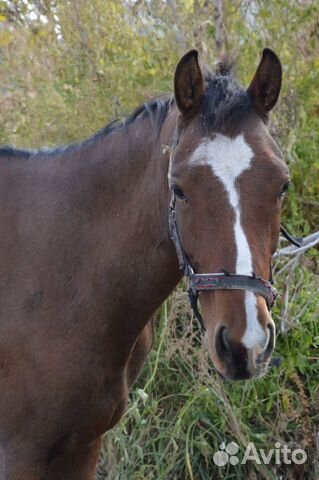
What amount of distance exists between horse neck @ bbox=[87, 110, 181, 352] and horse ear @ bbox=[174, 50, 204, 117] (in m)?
0.17

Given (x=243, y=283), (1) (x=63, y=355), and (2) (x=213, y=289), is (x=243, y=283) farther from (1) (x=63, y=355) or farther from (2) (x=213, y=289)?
(1) (x=63, y=355)

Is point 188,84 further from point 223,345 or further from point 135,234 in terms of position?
point 223,345

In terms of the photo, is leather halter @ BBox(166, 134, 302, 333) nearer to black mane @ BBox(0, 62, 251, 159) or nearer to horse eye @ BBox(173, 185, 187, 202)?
horse eye @ BBox(173, 185, 187, 202)

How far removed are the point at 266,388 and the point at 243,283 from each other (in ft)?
7.50

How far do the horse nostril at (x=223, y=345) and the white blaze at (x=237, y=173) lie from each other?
0.07 meters

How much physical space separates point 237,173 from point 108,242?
0.71 m

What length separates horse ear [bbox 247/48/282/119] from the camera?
8.61 ft

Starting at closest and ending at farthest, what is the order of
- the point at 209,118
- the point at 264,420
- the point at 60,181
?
the point at 209,118 → the point at 60,181 → the point at 264,420

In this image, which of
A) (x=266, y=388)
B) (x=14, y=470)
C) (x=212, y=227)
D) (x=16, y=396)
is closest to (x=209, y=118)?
(x=212, y=227)

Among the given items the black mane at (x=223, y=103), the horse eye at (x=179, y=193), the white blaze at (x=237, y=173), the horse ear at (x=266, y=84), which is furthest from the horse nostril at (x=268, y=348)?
the horse ear at (x=266, y=84)

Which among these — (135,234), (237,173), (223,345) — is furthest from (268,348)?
(135,234)

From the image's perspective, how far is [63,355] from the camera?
285 cm

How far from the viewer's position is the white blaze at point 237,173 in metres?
2.26

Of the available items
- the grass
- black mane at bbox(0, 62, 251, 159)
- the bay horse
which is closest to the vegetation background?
the grass
